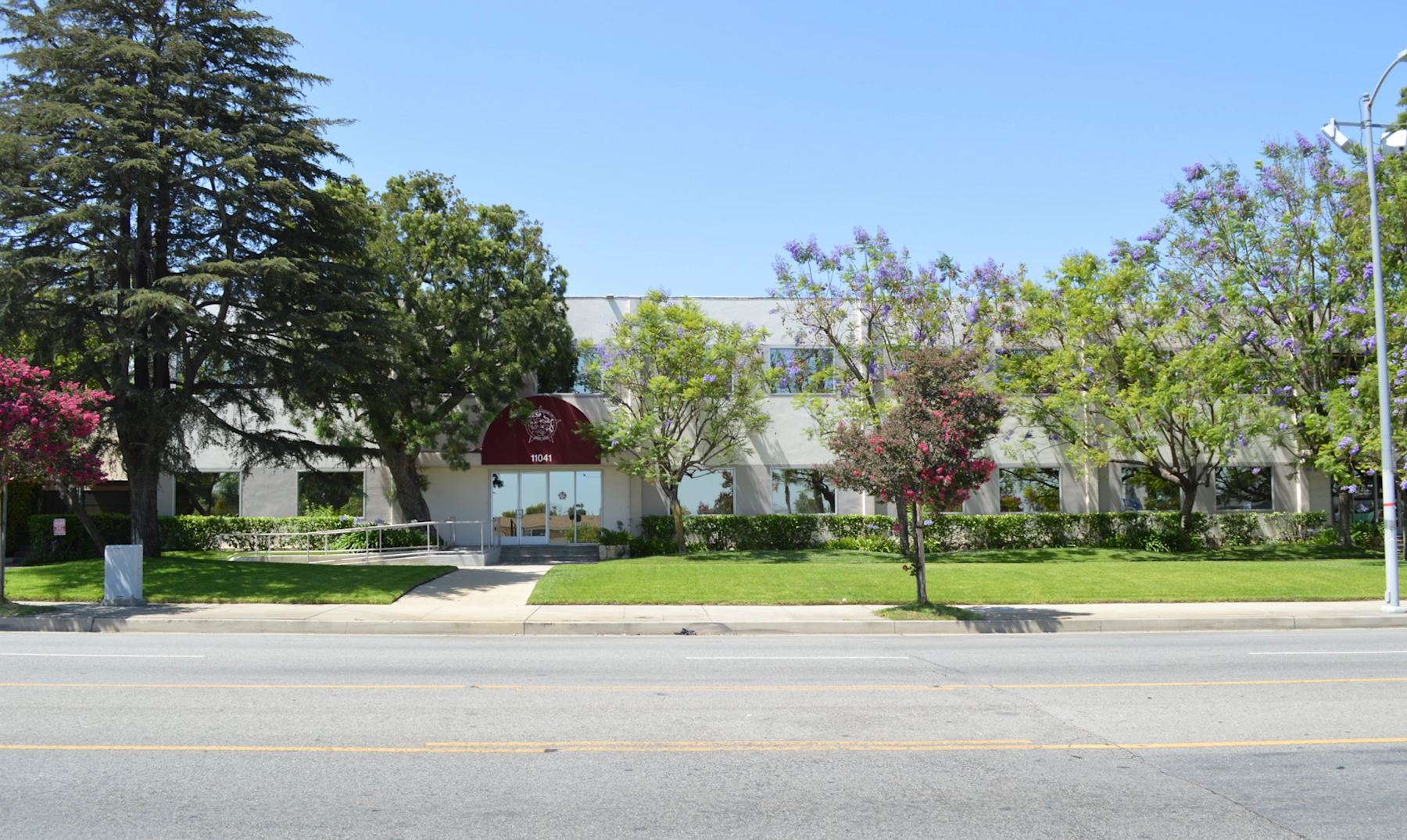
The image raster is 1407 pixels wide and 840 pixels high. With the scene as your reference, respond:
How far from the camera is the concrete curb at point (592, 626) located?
15.2 metres

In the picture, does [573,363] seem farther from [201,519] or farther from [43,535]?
[43,535]

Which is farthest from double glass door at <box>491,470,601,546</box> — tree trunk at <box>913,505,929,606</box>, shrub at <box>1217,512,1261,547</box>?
shrub at <box>1217,512,1261,547</box>

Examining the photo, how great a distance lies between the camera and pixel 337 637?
1448 cm

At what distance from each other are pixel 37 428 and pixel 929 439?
14.6 m

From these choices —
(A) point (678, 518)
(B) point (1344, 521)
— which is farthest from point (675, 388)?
(B) point (1344, 521)

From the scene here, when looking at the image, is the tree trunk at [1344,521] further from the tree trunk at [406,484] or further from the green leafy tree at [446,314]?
the tree trunk at [406,484]

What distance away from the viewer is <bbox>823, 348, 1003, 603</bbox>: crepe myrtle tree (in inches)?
603

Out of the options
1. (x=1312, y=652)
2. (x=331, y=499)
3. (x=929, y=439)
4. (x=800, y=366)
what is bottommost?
(x=1312, y=652)

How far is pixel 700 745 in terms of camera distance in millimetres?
7211

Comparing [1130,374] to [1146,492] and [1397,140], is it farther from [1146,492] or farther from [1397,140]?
[1397,140]

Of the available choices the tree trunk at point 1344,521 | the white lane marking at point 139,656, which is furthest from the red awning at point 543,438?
the tree trunk at point 1344,521

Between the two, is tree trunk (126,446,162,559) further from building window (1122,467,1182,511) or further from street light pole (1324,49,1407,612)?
building window (1122,467,1182,511)

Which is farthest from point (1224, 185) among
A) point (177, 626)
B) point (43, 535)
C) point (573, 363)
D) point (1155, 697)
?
point (43, 535)

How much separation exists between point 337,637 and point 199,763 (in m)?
8.18
